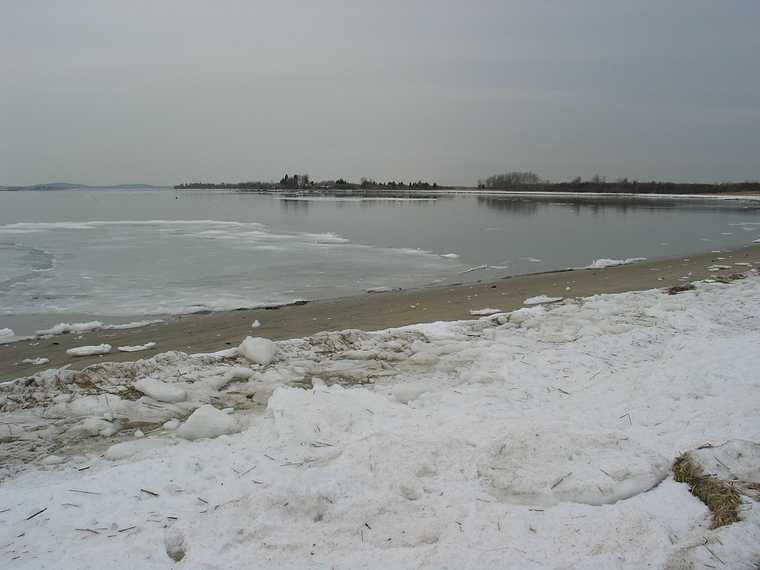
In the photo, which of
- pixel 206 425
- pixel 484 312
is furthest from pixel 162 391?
pixel 484 312

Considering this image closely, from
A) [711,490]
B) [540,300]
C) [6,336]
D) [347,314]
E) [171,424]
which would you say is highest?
[711,490]

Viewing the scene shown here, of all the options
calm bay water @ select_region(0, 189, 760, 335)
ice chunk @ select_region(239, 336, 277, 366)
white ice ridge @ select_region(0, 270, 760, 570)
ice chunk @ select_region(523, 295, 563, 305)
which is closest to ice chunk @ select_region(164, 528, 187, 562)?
white ice ridge @ select_region(0, 270, 760, 570)

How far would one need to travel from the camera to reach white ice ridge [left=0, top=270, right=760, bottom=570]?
247 centimetres

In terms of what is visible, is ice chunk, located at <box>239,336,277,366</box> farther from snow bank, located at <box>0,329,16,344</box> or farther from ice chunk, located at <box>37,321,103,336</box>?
snow bank, located at <box>0,329,16,344</box>

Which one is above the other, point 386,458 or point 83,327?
point 386,458

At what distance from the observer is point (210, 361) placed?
18.5 ft

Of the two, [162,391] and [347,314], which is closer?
[162,391]

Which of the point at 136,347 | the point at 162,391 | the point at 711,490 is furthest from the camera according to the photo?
the point at 136,347

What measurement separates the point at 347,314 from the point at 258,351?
339 centimetres

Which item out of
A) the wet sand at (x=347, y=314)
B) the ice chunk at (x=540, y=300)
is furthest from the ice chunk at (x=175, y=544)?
the ice chunk at (x=540, y=300)

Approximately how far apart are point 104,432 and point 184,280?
30.2ft

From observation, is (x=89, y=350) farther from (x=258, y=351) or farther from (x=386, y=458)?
(x=386, y=458)

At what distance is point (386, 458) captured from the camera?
10.6 ft

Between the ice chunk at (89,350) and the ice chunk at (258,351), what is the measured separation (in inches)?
93.9
